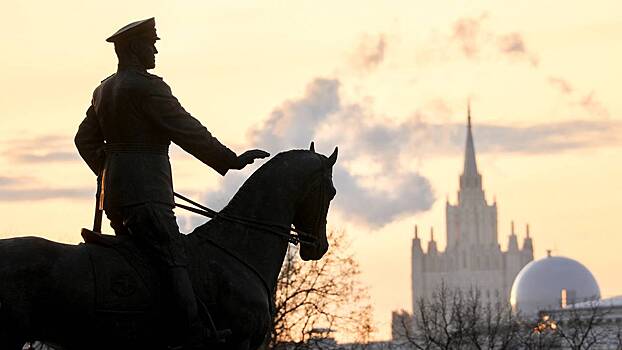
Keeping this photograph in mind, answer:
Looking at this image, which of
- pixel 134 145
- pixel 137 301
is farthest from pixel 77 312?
pixel 134 145

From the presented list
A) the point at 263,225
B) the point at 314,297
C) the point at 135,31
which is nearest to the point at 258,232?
the point at 263,225

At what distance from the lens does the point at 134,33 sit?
16641 millimetres

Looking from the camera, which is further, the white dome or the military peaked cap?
the white dome

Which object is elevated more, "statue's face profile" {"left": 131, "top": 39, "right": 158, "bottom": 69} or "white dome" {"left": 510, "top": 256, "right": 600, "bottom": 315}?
"white dome" {"left": 510, "top": 256, "right": 600, "bottom": 315}

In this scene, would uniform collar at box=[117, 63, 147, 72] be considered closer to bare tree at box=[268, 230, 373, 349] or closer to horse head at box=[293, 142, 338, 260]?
horse head at box=[293, 142, 338, 260]

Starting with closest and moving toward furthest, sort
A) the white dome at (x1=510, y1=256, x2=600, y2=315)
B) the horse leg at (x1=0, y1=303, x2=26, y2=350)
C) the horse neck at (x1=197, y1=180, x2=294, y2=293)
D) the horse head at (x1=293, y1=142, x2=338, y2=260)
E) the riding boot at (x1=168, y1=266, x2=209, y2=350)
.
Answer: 1. the horse leg at (x1=0, y1=303, x2=26, y2=350)
2. the riding boot at (x1=168, y1=266, x2=209, y2=350)
3. the horse neck at (x1=197, y1=180, x2=294, y2=293)
4. the horse head at (x1=293, y1=142, x2=338, y2=260)
5. the white dome at (x1=510, y1=256, x2=600, y2=315)

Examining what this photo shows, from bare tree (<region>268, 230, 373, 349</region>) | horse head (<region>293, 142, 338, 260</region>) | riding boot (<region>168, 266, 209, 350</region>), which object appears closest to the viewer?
riding boot (<region>168, 266, 209, 350</region>)

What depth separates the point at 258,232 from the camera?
16641mm

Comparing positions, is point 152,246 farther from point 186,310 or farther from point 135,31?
point 135,31

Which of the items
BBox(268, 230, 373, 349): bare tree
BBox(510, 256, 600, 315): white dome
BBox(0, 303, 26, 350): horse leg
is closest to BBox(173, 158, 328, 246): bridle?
BBox(0, 303, 26, 350): horse leg

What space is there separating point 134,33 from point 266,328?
8.70 feet

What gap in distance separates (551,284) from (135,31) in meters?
176

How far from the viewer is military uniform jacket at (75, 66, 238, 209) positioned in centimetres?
1628

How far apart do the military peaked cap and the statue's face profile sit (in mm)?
59
